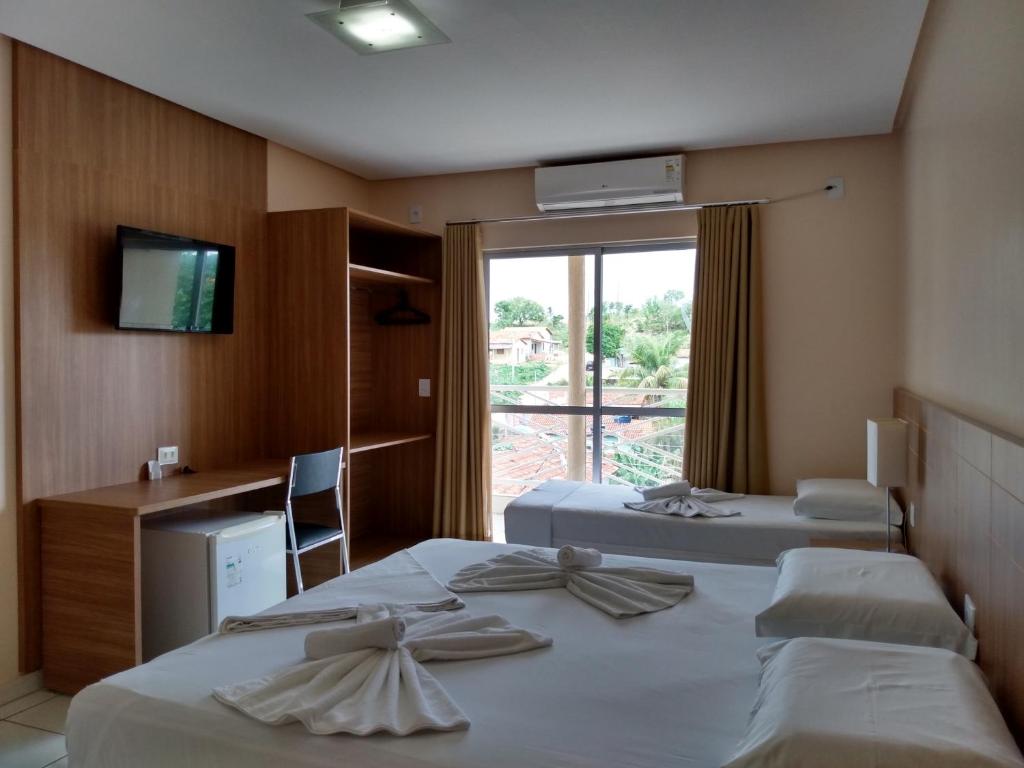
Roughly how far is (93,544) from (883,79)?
391 centimetres

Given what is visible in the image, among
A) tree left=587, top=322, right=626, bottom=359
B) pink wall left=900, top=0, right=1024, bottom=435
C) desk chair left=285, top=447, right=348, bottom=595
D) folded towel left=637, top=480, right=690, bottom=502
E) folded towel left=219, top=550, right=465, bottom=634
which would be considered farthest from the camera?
tree left=587, top=322, right=626, bottom=359

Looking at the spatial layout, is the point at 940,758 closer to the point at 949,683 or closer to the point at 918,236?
the point at 949,683

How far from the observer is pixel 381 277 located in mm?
4809

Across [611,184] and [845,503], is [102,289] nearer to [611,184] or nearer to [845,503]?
[611,184]

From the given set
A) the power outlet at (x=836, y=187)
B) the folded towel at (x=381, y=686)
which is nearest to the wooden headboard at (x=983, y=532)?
the folded towel at (x=381, y=686)

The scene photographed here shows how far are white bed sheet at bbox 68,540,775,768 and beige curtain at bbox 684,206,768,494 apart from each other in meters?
2.30

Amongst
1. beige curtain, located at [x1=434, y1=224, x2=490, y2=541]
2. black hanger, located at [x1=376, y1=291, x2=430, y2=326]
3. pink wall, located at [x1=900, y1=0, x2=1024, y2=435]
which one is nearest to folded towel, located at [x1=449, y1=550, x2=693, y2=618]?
pink wall, located at [x1=900, y1=0, x2=1024, y2=435]

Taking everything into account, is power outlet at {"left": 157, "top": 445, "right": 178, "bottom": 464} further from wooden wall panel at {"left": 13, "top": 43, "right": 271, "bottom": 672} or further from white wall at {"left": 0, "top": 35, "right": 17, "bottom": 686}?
white wall at {"left": 0, "top": 35, "right": 17, "bottom": 686}

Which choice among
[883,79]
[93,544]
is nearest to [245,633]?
[93,544]

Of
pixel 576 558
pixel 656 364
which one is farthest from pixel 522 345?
pixel 576 558

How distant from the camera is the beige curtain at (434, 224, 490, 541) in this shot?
5.12m

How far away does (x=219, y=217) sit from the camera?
4.07 m

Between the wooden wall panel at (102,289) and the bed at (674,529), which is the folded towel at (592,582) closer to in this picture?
the bed at (674,529)

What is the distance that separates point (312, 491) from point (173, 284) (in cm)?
121
